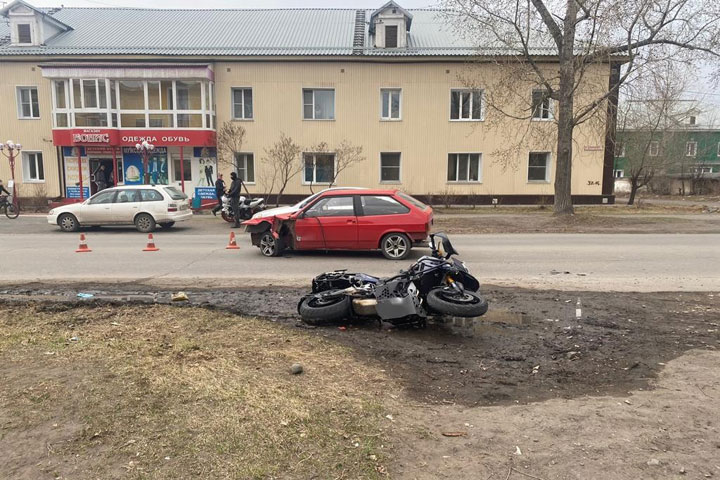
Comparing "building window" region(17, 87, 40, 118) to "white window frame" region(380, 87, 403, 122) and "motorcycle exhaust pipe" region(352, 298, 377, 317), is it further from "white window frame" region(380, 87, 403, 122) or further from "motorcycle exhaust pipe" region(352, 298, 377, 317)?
"motorcycle exhaust pipe" region(352, 298, 377, 317)

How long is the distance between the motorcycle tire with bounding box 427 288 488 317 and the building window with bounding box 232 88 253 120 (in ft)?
80.0

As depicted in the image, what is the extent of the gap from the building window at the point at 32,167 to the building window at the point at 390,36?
779 inches

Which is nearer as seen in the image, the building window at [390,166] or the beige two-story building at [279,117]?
the beige two-story building at [279,117]

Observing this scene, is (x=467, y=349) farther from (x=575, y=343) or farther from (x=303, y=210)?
(x=303, y=210)

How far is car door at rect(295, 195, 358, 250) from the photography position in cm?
1123

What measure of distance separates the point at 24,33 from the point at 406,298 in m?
32.3

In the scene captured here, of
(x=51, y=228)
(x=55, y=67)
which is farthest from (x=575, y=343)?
(x=55, y=67)

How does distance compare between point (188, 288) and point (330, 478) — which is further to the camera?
point (188, 288)

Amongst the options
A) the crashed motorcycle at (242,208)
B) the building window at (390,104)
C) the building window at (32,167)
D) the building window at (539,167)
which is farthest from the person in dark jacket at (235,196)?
the building window at (539,167)

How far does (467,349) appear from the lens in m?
5.18

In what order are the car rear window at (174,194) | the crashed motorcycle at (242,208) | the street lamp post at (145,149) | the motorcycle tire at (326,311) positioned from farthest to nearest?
the street lamp post at (145,149)
the crashed motorcycle at (242,208)
the car rear window at (174,194)
the motorcycle tire at (326,311)

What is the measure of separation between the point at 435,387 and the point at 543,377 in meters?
0.98

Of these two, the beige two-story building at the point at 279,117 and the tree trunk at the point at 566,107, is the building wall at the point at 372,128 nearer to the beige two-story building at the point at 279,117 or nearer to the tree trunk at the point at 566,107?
the beige two-story building at the point at 279,117

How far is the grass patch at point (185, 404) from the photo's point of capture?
9.91 ft
